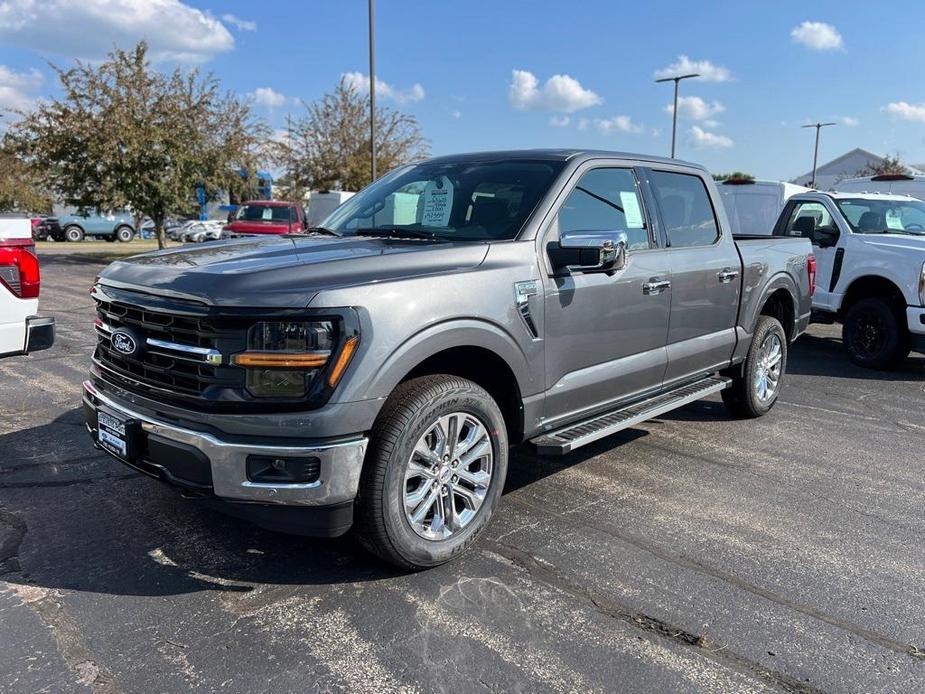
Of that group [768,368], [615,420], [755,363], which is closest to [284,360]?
[615,420]

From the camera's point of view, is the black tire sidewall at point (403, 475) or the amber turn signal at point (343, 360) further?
the black tire sidewall at point (403, 475)

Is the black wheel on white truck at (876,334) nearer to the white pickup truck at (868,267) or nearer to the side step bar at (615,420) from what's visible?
the white pickup truck at (868,267)

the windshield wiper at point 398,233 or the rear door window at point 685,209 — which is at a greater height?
the rear door window at point 685,209

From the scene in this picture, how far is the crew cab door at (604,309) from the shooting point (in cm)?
385

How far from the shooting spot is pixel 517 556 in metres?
3.54

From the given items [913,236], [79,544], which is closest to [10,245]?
[79,544]

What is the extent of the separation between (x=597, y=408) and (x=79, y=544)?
2.79m

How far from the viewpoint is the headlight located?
2850mm

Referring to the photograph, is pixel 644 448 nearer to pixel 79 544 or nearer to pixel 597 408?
pixel 597 408

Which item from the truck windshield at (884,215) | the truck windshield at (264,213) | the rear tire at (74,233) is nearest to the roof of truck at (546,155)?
the truck windshield at (884,215)

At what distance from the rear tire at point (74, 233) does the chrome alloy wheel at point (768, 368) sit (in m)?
39.1

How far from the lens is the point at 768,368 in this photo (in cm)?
614

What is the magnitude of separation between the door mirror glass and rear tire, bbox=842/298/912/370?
566 cm

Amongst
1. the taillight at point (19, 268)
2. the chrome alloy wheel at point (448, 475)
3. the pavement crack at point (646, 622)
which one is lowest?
the pavement crack at point (646, 622)
